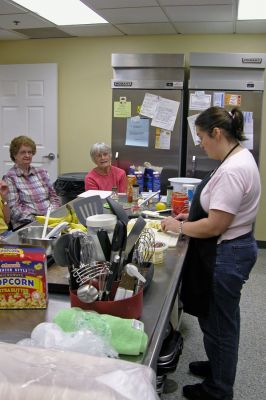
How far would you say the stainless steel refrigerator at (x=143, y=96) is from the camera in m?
3.99

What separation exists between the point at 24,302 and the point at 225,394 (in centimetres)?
119

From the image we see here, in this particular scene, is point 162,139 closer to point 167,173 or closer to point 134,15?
point 167,173

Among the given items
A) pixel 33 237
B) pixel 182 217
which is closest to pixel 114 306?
pixel 33 237

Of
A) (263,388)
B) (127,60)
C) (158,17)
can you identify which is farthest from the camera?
(127,60)

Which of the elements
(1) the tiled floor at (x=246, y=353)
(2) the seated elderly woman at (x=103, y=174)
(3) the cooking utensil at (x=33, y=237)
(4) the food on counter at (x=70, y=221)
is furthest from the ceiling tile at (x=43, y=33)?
(1) the tiled floor at (x=246, y=353)

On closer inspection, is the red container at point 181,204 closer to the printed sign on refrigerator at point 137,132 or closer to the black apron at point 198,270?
the black apron at point 198,270

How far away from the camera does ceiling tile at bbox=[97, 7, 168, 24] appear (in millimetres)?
3507

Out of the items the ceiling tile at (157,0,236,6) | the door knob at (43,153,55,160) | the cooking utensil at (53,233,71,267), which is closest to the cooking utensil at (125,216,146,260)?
the cooking utensil at (53,233,71,267)

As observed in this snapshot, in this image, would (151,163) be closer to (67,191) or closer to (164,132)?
(164,132)

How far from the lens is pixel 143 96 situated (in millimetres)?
4066

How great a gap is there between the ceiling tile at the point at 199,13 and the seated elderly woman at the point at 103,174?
1377mm

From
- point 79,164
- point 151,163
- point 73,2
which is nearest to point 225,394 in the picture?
point 151,163

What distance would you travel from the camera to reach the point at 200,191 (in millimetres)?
1727

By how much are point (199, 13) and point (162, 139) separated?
1.22m
